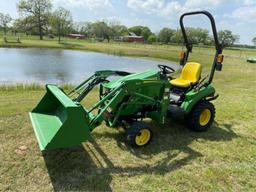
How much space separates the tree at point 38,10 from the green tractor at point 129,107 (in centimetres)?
6154

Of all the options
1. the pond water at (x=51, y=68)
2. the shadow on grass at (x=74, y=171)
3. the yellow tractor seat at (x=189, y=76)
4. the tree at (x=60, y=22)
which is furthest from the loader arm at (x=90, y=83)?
the tree at (x=60, y=22)

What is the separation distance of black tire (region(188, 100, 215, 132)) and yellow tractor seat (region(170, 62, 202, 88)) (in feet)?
1.55

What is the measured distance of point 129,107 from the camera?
4172 mm

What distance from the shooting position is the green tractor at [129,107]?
127 inches

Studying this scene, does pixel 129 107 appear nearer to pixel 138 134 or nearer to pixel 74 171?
pixel 138 134

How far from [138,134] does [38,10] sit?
65231 mm

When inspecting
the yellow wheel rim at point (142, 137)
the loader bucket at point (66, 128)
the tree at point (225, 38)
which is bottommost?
the yellow wheel rim at point (142, 137)

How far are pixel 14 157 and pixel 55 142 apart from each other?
96 cm

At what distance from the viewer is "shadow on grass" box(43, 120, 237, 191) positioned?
10.4 feet

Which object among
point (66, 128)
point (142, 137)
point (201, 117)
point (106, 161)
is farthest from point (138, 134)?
point (201, 117)

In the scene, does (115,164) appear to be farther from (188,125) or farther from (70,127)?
(188,125)

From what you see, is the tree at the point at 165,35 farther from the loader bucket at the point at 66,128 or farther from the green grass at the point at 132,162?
the loader bucket at the point at 66,128

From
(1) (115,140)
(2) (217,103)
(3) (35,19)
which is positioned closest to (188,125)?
(1) (115,140)

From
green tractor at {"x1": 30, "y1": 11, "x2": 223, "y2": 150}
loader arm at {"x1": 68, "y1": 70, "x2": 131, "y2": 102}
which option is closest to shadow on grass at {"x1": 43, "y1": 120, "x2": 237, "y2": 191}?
green tractor at {"x1": 30, "y1": 11, "x2": 223, "y2": 150}
